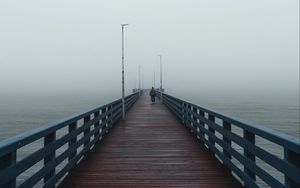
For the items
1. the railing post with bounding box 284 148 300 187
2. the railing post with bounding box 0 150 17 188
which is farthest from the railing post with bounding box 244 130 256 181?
the railing post with bounding box 0 150 17 188

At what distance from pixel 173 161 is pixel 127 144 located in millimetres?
2996

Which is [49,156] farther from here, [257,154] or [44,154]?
[257,154]

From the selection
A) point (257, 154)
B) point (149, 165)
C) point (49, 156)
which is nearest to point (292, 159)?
point (257, 154)

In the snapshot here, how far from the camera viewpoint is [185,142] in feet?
39.6

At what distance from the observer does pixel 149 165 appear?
8.59 m

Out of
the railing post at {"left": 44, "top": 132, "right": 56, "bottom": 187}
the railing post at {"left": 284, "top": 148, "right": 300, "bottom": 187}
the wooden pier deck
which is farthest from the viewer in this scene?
the wooden pier deck

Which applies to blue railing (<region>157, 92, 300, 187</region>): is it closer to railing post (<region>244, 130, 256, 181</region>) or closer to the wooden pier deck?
railing post (<region>244, 130, 256, 181</region>)

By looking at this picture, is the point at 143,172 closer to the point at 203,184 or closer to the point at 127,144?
the point at 203,184

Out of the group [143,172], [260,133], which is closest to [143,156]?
[143,172]

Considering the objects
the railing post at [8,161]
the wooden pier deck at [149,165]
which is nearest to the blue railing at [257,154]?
the wooden pier deck at [149,165]

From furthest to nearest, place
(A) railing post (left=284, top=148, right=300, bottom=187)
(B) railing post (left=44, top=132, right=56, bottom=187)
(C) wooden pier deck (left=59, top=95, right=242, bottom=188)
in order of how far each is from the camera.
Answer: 1. (C) wooden pier deck (left=59, top=95, right=242, bottom=188)
2. (B) railing post (left=44, top=132, right=56, bottom=187)
3. (A) railing post (left=284, top=148, right=300, bottom=187)

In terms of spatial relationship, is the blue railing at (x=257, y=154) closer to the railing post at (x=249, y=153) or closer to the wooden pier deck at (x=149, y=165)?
the railing post at (x=249, y=153)

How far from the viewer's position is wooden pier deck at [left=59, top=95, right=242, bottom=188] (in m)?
7.04

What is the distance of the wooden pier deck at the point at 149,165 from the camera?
→ 277 inches
